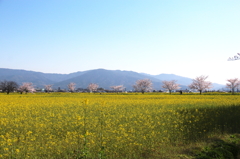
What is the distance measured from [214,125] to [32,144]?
12092 millimetres

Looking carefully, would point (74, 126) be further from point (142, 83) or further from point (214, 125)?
point (142, 83)

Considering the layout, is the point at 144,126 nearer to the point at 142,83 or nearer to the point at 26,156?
the point at 26,156

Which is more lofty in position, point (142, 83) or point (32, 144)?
point (142, 83)

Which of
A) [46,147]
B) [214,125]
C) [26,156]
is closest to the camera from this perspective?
[26,156]

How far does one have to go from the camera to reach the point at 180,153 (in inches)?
386

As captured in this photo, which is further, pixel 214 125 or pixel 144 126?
pixel 214 125

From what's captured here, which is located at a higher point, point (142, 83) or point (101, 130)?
point (142, 83)

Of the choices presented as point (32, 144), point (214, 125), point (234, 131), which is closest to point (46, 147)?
point (32, 144)

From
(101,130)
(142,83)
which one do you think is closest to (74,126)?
(101,130)

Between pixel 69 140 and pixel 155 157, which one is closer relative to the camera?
pixel 155 157

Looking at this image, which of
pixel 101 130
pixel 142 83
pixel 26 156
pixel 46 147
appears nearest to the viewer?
pixel 26 156

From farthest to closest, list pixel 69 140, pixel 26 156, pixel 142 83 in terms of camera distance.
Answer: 1. pixel 142 83
2. pixel 69 140
3. pixel 26 156

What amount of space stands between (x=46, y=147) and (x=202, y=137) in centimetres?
900

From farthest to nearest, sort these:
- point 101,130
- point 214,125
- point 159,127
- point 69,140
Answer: point 214,125 → point 159,127 → point 101,130 → point 69,140
